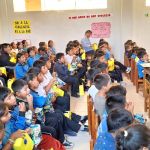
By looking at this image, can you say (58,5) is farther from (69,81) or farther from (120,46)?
(69,81)

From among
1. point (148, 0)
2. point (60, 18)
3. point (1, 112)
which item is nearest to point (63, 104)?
point (1, 112)

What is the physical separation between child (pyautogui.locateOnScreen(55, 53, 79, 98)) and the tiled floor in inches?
8.2

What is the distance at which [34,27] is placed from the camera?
779 cm

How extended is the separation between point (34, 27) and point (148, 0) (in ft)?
10.3

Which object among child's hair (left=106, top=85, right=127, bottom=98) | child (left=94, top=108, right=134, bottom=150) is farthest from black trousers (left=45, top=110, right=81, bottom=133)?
child (left=94, top=108, right=134, bottom=150)

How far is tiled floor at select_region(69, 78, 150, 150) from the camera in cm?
331

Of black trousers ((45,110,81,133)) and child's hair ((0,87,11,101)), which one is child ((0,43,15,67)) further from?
child's hair ((0,87,11,101))

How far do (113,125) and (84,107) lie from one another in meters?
2.69

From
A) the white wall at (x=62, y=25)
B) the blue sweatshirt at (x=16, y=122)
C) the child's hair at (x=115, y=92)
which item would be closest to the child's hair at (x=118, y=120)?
A: the child's hair at (x=115, y=92)

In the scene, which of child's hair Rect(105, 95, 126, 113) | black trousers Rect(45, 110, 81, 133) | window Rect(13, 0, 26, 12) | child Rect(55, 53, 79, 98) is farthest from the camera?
window Rect(13, 0, 26, 12)

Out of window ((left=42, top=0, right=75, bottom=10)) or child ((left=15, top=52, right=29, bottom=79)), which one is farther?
Result: window ((left=42, top=0, right=75, bottom=10))

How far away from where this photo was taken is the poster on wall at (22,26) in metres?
7.74

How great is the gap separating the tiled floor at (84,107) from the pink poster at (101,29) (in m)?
2.10

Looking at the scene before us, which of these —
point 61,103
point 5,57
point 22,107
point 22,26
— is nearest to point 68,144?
point 61,103
